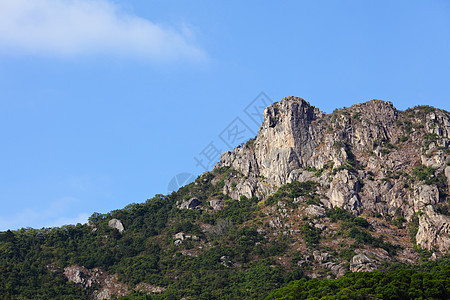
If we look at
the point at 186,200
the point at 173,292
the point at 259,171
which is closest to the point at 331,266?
the point at 173,292

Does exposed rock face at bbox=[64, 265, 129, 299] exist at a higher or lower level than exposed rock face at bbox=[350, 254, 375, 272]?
higher

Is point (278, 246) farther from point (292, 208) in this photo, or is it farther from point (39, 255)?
point (39, 255)

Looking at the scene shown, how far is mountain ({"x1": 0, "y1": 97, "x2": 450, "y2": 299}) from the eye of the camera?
118688 mm

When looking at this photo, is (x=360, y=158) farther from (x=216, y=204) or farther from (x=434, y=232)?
(x=216, y=204)

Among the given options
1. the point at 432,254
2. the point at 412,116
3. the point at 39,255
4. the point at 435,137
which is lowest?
the point at 432,254

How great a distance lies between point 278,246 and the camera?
12838cm

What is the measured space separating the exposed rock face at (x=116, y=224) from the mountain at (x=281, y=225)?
0.26m

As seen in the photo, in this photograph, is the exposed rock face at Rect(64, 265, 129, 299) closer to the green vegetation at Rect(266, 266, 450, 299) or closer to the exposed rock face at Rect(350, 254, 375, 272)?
the green vegetation at Rect(266, 266, 450, 299)

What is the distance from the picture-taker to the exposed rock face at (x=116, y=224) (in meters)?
152

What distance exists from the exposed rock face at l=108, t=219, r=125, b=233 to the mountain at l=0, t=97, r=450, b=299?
10.1 inches

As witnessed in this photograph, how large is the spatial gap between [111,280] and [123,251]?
431 inches

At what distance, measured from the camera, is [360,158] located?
144 m

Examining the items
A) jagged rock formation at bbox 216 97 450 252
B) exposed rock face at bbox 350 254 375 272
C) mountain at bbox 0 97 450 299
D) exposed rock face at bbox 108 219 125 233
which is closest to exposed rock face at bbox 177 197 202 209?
mountain at bbox 0 97 450 299

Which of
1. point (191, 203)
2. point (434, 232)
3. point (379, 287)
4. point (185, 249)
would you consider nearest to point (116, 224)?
point (191, 203)
